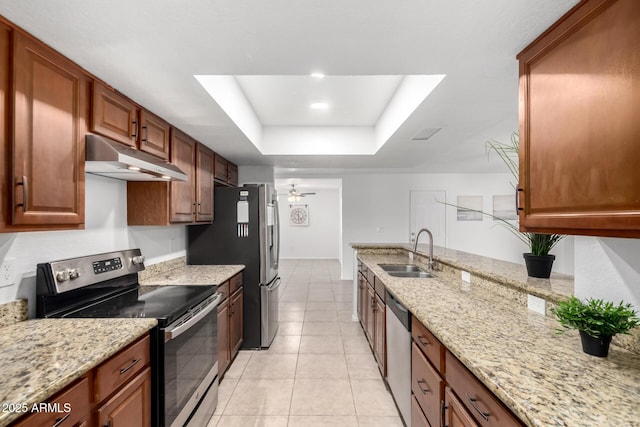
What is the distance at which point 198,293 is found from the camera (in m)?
2.05

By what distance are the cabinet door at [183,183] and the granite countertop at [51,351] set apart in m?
1.11

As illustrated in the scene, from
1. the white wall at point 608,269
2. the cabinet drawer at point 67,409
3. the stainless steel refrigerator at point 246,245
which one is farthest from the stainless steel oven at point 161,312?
the white wall at point 608,269

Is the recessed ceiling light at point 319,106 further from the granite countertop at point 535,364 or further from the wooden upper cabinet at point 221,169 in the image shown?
the granite countertop at point 535,364

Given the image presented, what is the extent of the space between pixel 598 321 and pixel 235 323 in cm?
272

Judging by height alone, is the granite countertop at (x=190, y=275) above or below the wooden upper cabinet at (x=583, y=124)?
below

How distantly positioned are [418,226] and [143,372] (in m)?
5.86

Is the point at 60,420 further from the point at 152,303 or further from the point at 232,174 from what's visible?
the point at 232,174

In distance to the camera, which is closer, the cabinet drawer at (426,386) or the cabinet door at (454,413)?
the cabinet door at (454,413)

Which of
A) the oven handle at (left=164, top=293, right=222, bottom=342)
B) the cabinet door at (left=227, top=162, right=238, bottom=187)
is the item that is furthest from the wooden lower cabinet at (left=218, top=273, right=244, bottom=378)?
the cabinet door at (left=227, top=162, right=238, bottom=187)

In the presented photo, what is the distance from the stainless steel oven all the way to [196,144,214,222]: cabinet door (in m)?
0.79

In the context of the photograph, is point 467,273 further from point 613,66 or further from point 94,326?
point 94,326

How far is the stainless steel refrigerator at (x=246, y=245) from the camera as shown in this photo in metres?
3.23

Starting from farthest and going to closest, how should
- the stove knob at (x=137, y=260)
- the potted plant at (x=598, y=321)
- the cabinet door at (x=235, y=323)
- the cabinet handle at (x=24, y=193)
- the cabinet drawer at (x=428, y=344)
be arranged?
the cabinet door at (x=235, y=323), the stove knob at (x=137, y=260), the cabinet drawer at (x=428, y=344), the cabinet handle at (x=24, y=193), the potted plant at (x=598, y=321)

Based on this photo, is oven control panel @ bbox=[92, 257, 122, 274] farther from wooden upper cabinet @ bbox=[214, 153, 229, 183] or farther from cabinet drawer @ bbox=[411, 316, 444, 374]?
cabinet drawer @ bbox=[411, 316, 444, 374]
